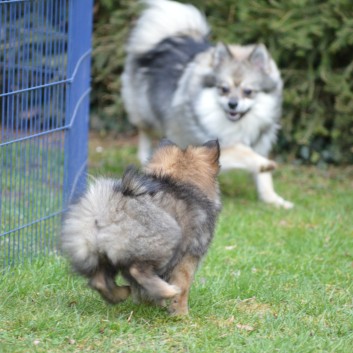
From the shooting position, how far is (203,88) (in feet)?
25.1

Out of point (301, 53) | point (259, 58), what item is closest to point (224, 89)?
point (259, 58)

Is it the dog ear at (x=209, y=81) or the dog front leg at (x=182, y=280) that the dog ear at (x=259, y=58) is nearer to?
the dog ear at (x=209, y=81)

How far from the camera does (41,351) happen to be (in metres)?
3.47

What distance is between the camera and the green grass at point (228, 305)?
145 inches

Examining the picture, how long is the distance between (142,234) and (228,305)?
0.96 metres

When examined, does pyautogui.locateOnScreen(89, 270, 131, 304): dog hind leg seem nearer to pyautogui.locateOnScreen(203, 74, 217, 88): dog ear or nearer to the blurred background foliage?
pyautogui.locateOnScreen(203, 74, 217, 88): dog ear

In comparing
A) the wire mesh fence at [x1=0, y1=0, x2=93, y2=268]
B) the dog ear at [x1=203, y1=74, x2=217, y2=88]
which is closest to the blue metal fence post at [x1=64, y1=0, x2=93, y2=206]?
the wire mesh fence at [x1=0, y1=0, x2=93, y2=268]

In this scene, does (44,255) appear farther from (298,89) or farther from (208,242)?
(298,89)

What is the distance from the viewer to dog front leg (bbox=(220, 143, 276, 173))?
736cm

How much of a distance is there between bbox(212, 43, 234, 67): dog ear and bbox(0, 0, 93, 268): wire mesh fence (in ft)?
5.99

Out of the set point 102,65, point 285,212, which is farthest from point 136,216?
point 102,65

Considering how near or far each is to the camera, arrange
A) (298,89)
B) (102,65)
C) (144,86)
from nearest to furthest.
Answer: (144,86)
(298,89)
(102,65)

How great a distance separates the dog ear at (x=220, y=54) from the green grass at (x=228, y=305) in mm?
1876

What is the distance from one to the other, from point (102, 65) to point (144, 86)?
1906 millimetres
